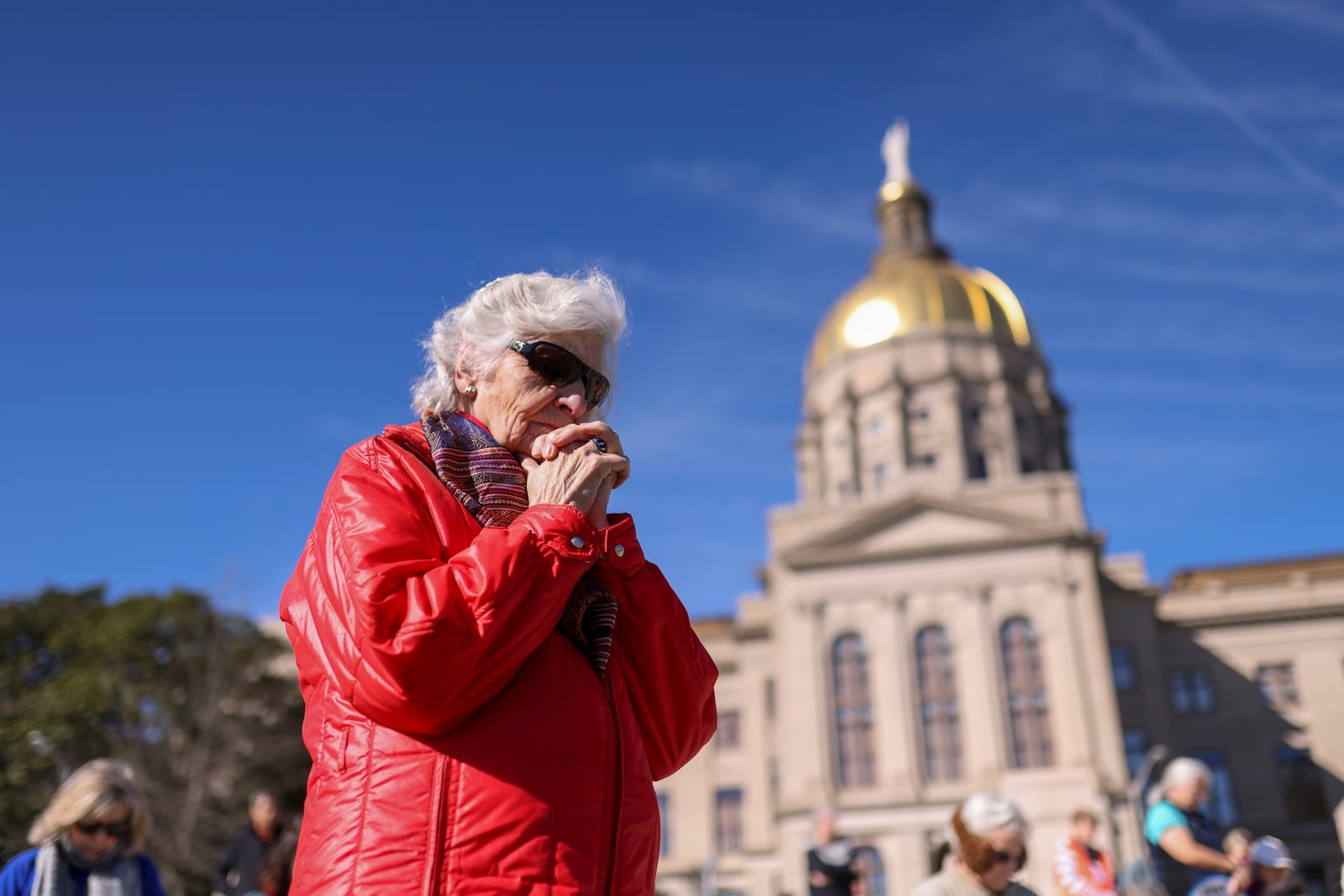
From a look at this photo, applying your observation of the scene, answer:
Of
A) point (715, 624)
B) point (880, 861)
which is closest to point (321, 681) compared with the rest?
point (880, 861)

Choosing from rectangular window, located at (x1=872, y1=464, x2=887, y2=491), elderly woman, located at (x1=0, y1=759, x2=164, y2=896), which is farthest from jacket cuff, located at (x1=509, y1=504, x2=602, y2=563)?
rectangular window, located at (x1=872, y1=464, x2=887, y2=491)

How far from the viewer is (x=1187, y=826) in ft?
26.7

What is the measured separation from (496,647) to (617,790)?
1.33ft

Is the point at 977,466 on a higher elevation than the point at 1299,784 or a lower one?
higher

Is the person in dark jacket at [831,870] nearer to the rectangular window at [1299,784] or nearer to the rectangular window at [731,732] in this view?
the rectangular window at [1299,784]

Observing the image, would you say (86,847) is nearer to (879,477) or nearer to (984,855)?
(984,855)

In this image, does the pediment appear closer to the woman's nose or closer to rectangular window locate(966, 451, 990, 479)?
rectangular window locate(966, 451, 990, 479)

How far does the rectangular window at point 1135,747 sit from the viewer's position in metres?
44.5

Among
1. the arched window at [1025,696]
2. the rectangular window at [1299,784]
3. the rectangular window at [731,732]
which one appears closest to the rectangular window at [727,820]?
the rectangular window at [731,732]

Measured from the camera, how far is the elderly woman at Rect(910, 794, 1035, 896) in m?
5.57

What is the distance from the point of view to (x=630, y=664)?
100 inches

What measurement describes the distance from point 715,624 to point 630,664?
5516 centimetres

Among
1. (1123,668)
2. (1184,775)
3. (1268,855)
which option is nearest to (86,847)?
(1184,775)

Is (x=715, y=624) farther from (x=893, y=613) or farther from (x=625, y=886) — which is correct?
(x=625, y=886)
